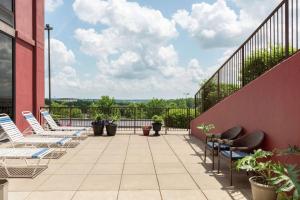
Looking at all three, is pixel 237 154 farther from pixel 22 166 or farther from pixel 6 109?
pixel 6 109

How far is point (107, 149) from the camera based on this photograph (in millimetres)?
9195

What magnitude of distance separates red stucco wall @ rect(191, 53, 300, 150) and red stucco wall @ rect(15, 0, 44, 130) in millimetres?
7418

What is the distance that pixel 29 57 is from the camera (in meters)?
12.1

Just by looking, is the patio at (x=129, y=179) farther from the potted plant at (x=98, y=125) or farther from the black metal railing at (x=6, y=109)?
the potted plant at (x=98, y=125)

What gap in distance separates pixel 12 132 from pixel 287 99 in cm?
642

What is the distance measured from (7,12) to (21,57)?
1.71 metres

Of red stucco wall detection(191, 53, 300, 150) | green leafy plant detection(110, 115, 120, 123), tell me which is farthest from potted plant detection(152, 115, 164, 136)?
red stucco wall detection(191, 53, 300, 150)

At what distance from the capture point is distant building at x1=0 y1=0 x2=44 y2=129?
A: 10.0m

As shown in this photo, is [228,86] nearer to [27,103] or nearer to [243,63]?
[243,63]

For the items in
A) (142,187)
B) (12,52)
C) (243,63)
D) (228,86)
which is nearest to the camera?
(142,187)

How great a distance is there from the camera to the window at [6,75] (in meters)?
9.81

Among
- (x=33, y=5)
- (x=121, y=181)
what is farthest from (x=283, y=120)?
(x=33, y=5)

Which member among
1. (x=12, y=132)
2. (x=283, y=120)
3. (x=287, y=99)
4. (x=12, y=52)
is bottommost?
(x=12, y=132)

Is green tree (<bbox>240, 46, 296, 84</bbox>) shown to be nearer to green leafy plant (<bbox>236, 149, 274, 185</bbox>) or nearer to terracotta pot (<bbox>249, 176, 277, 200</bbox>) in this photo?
green leafy plant (<bbox>236, 149, 274, 185</bbox>)
